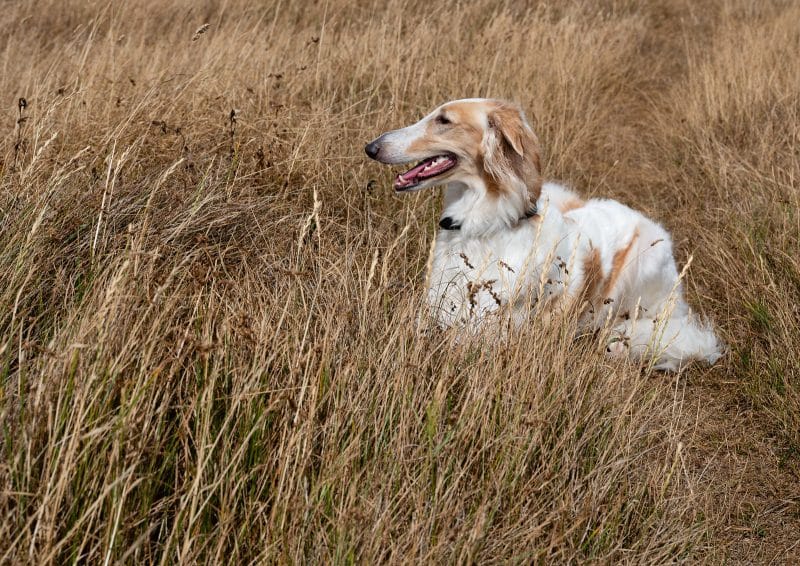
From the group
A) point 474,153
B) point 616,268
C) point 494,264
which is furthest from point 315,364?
point 616,268

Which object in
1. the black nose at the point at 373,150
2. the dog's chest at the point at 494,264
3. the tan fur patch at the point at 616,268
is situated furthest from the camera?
the tan fur patch at the point at 616,268

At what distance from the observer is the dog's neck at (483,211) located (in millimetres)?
3642

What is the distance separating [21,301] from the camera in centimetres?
273

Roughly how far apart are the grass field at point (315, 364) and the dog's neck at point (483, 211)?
382 millimetres

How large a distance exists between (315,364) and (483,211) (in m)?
1.44

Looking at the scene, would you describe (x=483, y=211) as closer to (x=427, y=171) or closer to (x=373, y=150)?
(x=427, y=171)

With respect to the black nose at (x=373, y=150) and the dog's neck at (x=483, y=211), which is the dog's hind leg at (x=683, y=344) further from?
the black nose at (x=373, y=150)

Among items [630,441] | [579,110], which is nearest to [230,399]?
[630,441]

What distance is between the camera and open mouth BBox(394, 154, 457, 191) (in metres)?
3.63

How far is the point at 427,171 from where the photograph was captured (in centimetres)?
367

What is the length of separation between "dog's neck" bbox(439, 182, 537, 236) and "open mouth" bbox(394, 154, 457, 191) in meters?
0.13

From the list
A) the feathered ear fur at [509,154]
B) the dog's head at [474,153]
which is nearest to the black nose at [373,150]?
the dog's head at [474,153]

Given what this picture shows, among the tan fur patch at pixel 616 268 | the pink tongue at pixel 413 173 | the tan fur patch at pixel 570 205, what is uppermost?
the pink tongue at pixel 413 173

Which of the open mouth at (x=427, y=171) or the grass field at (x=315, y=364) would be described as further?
the open mouth at (x=427, y=171)
